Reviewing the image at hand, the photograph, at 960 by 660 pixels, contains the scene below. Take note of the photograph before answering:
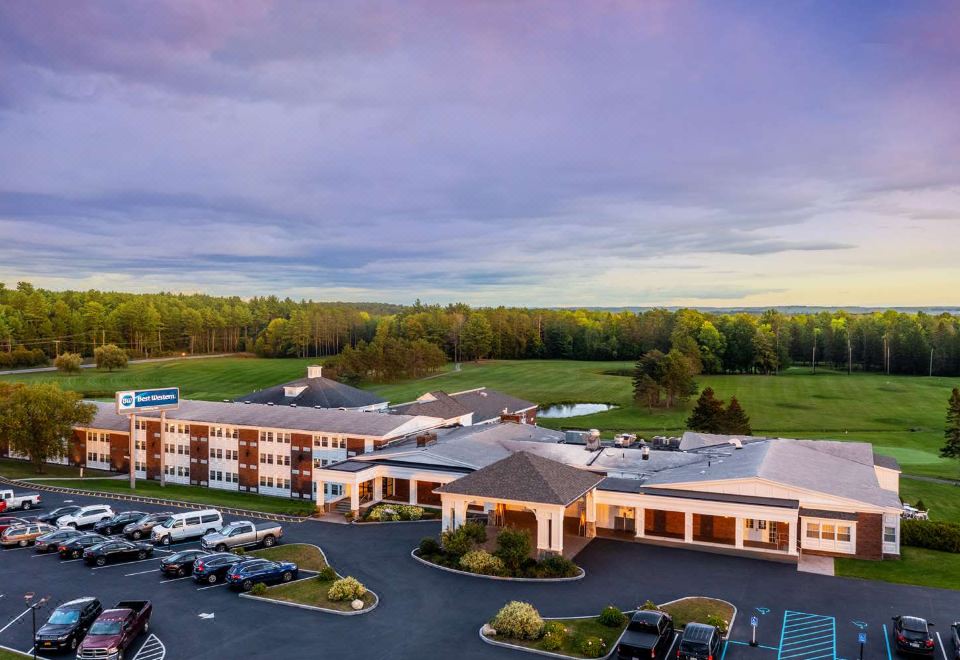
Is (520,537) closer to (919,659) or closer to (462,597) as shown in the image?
(462,597)

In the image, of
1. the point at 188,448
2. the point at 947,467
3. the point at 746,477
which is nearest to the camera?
the point at 746,477

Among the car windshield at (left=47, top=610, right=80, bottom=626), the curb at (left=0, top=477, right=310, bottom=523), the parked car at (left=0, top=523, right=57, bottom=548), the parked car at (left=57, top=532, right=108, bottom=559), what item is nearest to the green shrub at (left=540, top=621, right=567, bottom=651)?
the car windshield at (left=47, top=610, right=80, bottom=626)

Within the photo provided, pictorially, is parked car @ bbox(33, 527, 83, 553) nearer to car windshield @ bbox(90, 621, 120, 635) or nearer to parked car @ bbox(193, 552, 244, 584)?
parked car @ bbox(193, 552, 244, 584)

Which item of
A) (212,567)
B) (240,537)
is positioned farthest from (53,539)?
(212,567)

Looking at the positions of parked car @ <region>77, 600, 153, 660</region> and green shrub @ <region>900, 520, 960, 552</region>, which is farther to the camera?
green shrub @ <region>900, 520, 960, 552</region>

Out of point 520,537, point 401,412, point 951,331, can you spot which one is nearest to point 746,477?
point 520,537

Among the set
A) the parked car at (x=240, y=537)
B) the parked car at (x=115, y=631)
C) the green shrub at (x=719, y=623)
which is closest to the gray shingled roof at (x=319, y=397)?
the parked car at (x=240, y=537)
